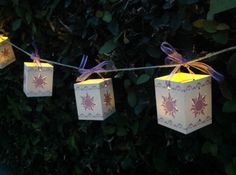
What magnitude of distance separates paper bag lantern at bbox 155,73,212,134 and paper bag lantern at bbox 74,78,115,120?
1.07ft

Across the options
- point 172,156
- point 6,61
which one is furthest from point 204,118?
point 6,61

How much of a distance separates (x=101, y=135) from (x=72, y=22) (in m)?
0.59

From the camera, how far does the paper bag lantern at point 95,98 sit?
1.56 meters

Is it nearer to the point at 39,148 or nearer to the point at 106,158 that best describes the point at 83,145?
the point at 106,158

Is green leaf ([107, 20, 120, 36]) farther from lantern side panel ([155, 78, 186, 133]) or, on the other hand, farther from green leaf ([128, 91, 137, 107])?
lantern side panel ([155, 78, 186, 133])

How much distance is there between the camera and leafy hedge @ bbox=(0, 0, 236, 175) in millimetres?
1411

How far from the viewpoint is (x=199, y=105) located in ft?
4.04

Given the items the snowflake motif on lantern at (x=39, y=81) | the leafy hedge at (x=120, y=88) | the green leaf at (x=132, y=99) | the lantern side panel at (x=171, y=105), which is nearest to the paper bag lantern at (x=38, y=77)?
the snowflake motif on lantern at (x=39, y=81)

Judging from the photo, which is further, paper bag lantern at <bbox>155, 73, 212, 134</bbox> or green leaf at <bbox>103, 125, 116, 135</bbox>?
green leaf at <bbox>103, 125, 116, 135</bbox>

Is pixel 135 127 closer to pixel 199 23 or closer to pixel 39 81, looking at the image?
pixel 39 81

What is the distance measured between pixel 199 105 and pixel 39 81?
0.91 meters

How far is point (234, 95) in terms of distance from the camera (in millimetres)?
1352

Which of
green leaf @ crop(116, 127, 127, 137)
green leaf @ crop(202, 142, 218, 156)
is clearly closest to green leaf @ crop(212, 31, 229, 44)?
green leaf @ crop(202, 142, 218, 156)

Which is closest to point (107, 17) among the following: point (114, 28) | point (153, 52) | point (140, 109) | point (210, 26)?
point (114, 28)
